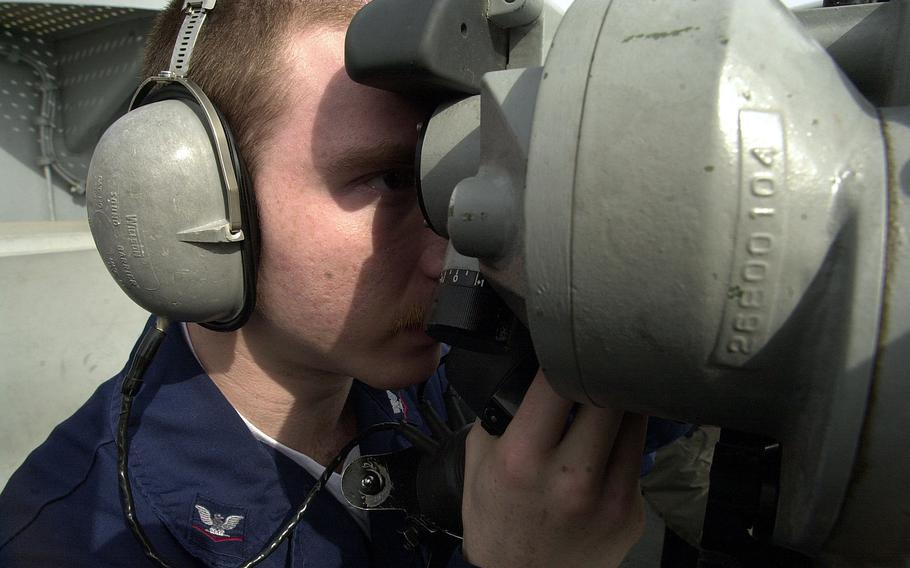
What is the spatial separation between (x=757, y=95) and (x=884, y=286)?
0.13m

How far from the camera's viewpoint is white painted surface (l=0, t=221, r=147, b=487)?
5.57ft

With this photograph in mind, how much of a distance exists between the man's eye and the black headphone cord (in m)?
0.41

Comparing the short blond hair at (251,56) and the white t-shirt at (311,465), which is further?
the white t-shirt at (311,465)

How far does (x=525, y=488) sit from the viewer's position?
67 centimetres

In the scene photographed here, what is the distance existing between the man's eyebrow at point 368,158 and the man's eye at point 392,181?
0.02 metres

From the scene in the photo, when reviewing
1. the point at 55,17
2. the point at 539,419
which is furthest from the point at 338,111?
the point at 55,17

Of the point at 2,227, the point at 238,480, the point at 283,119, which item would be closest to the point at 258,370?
the point at 238,480

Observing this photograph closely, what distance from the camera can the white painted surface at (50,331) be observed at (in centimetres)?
170

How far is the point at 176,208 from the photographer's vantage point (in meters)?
0.79

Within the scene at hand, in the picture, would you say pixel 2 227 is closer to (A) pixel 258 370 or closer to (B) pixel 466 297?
(A) pixel 258 370

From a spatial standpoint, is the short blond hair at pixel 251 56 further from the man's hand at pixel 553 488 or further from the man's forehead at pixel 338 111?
the man's hand at pixel 553 488

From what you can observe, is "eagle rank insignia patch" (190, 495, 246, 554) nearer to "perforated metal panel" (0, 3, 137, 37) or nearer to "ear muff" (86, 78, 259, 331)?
"ear muff" (86, 78, 259, 331)

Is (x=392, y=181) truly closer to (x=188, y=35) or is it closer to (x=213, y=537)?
(x=188, y=35)

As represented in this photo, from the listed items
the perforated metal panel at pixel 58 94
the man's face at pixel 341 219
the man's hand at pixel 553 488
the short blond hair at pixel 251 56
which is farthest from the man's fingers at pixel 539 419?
the perforated metal panel at pixel 58 94
